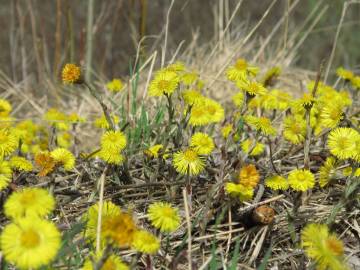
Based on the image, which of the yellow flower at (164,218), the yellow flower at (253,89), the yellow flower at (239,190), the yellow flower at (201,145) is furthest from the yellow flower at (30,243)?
the yellow flower at (253,89)

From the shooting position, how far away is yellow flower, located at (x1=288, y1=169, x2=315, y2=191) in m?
1.59

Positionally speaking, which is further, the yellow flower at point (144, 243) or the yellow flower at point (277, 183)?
the yellow flower at point (277, 183)

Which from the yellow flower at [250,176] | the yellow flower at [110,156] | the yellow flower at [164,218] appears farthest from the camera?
the yellow flower at [110,156]

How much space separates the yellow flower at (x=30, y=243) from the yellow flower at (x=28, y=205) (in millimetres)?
50

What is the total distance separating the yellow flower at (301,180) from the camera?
1.59 meters

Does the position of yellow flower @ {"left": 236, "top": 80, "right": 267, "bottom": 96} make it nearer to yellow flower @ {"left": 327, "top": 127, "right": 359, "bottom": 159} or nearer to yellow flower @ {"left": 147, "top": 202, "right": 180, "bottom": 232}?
yellow flower @ {"left": 327, "top": 127, "right": 359, "bottom": 159}

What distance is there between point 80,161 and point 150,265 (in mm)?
709

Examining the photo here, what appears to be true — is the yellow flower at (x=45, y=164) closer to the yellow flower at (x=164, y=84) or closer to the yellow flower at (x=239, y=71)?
the yellow flower at (x=164, y=84)

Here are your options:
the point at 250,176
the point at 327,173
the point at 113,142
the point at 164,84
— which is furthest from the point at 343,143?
the point at 113,142

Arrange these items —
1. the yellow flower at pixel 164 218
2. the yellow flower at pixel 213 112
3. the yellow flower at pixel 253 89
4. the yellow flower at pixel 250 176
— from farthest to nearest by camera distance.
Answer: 1. the yellow flower at pixel 213 112
2. the yellow flower at pixel 253 89
3. the yellow flower at pixel 250 176
4. the yellow flower at pixel 164 218

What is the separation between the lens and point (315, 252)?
3.75 ft

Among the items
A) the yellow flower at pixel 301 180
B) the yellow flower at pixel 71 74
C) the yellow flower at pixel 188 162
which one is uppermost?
the yellow flower at pixel 71 74

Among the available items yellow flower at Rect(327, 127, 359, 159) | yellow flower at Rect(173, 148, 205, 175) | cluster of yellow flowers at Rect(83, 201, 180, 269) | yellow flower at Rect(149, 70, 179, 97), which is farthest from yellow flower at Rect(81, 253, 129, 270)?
yellow flower at Rect(327, 127, 359, 159)

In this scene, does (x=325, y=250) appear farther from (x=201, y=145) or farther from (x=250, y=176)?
(x=201, y=145)
